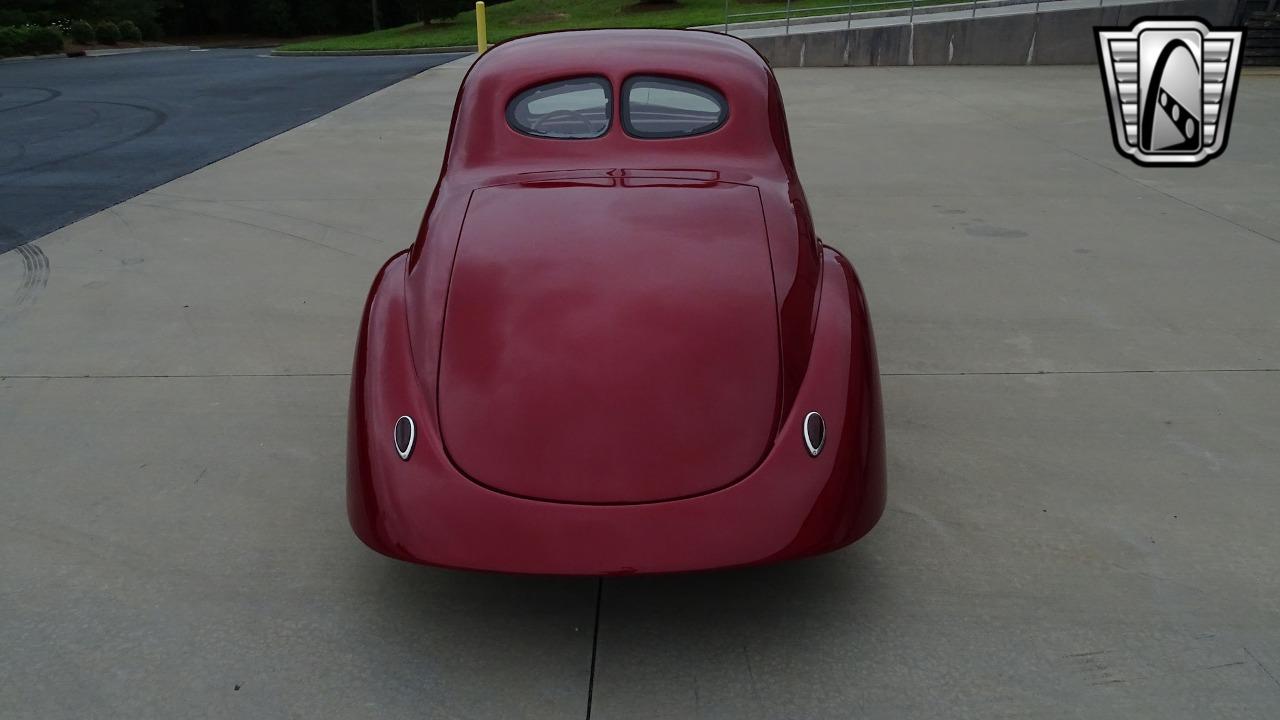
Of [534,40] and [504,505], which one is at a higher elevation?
[534,40]

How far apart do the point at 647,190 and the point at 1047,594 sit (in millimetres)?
1797

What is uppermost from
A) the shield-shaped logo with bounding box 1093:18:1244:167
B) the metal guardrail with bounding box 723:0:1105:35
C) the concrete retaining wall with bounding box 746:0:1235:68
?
the metal guardrail with bounding box 723:0:1105:35

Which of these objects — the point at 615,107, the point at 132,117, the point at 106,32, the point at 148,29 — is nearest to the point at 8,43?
the point at 106,32

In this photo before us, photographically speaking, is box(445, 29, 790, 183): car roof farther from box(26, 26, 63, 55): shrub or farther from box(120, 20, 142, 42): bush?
box(120, 20, 142, 42): bush

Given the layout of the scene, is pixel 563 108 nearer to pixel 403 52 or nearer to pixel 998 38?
pixel 998 38

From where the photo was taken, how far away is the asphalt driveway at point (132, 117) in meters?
8.53

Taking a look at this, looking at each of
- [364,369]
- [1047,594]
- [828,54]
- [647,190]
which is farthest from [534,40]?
[828,54]

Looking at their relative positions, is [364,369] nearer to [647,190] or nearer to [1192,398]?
[647,190]

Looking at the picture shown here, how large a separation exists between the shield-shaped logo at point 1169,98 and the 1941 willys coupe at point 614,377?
7.00 m

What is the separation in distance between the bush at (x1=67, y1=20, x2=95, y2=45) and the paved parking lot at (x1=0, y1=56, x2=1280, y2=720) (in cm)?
2997

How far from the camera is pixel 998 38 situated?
17859 millimetres

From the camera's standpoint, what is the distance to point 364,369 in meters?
3.23

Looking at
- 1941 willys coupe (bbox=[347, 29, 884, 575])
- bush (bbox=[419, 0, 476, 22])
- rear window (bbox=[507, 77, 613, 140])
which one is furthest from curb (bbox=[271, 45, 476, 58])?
1941 willys coupe (bbox=[347, 29, 884, 575])

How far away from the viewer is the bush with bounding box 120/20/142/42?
37.2m
